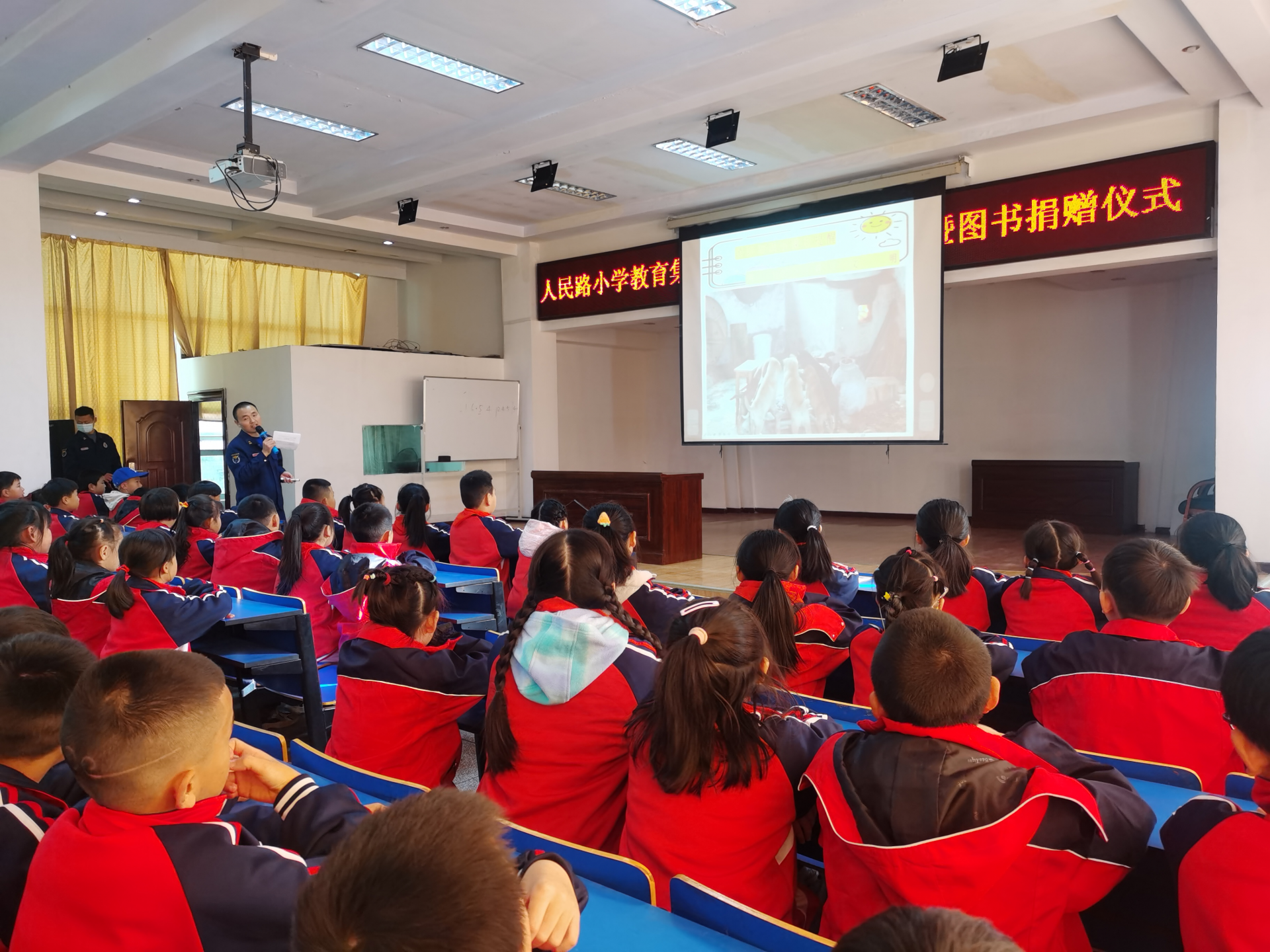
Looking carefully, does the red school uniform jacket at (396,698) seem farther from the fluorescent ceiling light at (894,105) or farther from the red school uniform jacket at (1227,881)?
the fluorescent ceiling light at (894,105)

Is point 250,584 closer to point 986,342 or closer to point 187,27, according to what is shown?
point 187,27

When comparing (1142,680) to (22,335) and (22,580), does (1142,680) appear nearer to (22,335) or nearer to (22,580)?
(22,580)

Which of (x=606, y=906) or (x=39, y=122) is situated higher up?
(x=39, y=122)

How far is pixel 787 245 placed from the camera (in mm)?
7090

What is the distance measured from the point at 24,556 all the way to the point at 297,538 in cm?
89

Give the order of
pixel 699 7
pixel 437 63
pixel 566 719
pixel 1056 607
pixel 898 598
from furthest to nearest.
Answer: pixel 437 63
pixel 699 7
pixel 1056 607
pixel 898 598
pixel 566 719

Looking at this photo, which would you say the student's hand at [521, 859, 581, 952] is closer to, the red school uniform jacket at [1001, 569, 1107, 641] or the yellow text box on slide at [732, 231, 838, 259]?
the red school uniform jacket at [1001, 569, 1107, 641]

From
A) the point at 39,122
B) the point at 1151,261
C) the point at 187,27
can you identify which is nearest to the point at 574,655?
the point at 187,27

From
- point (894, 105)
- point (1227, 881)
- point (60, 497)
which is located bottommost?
point (1227, 881)

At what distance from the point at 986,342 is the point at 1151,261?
3.64 metres

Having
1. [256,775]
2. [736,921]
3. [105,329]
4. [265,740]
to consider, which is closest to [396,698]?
[265,740]

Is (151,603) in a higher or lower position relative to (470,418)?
lower

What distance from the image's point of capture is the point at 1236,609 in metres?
2.15

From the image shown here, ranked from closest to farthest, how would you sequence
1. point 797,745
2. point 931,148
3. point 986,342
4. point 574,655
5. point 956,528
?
point 797,745, point 574,655, point 956,528, point 931,148, point 986,342
